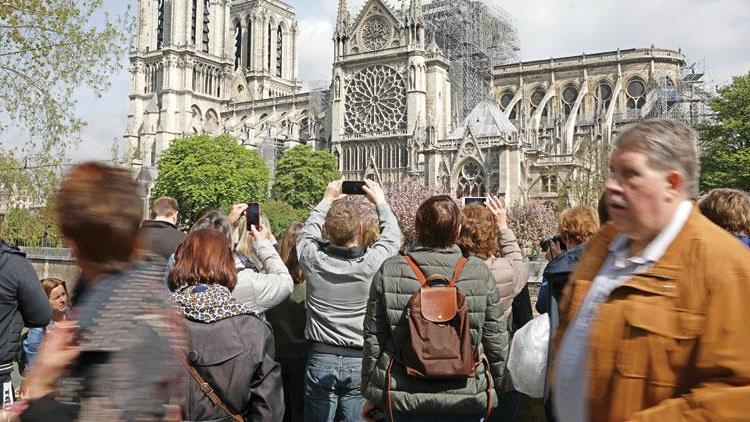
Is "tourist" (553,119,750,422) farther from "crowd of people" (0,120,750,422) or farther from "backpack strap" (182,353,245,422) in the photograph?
"backpack strap" (182,353,245,422)

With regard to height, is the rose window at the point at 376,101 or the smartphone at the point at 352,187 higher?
the rose window at the point at 376,101

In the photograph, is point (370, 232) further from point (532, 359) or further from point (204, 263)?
point (204, 263)

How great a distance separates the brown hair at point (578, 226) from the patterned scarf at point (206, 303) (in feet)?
7.39

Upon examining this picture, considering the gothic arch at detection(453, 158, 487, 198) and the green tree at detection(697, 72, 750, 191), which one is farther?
the gothic arch at detection(453, 158, 487, 198)

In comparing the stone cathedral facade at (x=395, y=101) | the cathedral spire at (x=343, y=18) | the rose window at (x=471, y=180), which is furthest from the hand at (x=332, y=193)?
the cathedral spire at (x=343, y=18)

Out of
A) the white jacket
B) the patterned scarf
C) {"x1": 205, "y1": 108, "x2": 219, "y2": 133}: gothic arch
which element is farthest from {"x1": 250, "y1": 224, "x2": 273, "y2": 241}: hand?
{"x1": 205, "y1": 108, "x2": 219, "y2": 133}: gothic arch

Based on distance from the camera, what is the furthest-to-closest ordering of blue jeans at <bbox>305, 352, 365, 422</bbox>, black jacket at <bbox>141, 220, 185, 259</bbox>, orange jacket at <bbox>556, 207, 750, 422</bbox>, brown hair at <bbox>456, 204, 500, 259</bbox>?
1. black jacket at <bbox>141, 220, 185, 259</bbox>
2. blue jeans at <bbox>305, 352, 365, 422</bbox>
3. brown hair at <bbox>456, 204, 500, 259</bbox>
4. orange jacket at <bbox>556, 207, 750, 422</bbox>

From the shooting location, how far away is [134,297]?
2.01 metres

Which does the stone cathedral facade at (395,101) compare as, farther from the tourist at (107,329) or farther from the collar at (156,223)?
the tourist at (107,329)

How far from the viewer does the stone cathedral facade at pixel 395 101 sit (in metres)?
42.8

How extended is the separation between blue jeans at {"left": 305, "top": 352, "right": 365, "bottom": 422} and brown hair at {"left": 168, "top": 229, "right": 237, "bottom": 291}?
168 cm

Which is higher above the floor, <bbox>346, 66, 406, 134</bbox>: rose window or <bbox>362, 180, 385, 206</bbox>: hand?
<bbox>346, 66, 406, 134</bbox>: rose window

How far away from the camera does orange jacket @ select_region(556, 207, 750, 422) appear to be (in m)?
1.72

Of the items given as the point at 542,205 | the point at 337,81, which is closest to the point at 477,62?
the point at 337,81
